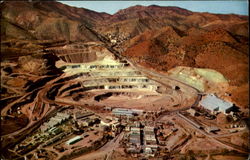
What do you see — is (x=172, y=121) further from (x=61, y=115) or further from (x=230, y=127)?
(x=61, y=115)

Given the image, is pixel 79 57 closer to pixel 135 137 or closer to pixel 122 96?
pixel 122 96

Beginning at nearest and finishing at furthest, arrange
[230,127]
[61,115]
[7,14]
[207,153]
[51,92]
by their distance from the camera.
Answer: [207,153] < [230,127] < [61,115] < [51,92] < [7,14]

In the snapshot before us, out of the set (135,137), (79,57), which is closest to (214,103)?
(135,137)

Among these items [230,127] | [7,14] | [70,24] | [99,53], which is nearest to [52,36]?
[70,24]

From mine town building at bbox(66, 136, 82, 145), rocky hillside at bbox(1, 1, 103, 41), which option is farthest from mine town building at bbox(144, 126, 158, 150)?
rocky hillside at bbox(1, 1, 103, 41)

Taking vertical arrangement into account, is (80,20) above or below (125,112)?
above

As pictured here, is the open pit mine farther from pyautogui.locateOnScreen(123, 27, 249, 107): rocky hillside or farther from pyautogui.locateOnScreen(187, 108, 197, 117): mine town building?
pyautogui.locateOnScreen(123, 27, 249, 107): rocky hillside
